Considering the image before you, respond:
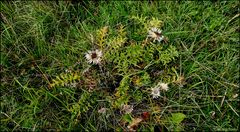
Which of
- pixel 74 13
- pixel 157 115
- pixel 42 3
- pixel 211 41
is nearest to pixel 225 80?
pixel 211 41

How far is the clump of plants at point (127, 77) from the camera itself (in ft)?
8.78

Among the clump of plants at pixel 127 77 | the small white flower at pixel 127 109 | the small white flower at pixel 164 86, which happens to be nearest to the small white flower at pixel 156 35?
the clump of plants at pixel 127 77

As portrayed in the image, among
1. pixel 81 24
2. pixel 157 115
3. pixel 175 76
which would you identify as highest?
pixel 81 24

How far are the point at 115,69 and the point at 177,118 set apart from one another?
1.66ft

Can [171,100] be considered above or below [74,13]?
below

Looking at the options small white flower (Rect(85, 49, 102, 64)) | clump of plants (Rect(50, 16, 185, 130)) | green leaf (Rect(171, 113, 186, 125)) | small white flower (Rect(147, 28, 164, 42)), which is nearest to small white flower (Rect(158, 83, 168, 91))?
clump of plants (Rect(50, 16, 185, 130))

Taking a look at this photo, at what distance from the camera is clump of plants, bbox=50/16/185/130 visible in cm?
268

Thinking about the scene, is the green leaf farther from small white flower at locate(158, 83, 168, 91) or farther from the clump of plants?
small white flower at locate(158, 83, 168, 91)

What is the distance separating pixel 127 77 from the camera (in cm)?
270

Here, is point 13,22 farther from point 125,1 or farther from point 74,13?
point 125,1

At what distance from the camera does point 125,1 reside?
3.01 metres

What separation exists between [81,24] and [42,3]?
335mm

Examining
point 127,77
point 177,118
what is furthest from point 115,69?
point 177,118

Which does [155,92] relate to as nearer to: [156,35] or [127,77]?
[127,77]
